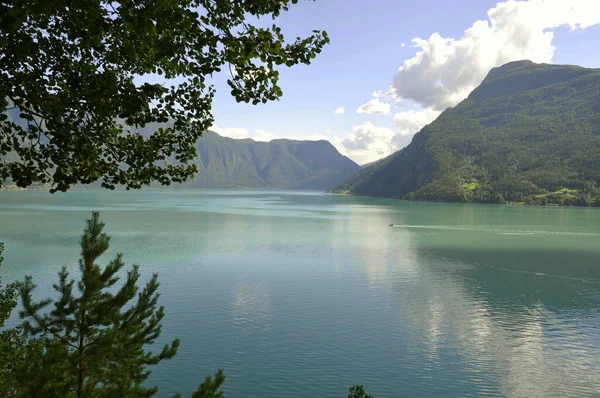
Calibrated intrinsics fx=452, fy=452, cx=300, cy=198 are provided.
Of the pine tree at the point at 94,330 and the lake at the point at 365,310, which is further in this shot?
the lake at the point at 365,310

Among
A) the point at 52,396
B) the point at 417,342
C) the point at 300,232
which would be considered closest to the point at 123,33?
the point at 52,396

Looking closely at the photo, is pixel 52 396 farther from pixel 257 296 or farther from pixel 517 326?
pixel 517 326

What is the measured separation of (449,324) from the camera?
140ft

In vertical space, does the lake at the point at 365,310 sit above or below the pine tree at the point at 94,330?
below

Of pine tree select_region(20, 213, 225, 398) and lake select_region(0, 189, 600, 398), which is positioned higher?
pine tree select_region(20, 213, 225, 398)

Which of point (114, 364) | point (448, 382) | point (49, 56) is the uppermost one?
point (49, 56)

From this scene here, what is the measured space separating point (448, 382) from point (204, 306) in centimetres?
2486

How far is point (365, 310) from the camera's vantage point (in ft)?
152

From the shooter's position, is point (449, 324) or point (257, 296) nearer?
point (449, 324)

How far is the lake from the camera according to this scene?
30859 mm

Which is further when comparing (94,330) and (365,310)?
(365,310)

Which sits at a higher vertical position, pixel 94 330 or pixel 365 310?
pixel 94 330

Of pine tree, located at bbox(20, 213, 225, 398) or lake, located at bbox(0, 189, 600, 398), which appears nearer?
pine tree, located at bbox(20, 213, 225, 398)

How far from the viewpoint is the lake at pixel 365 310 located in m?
30.9
